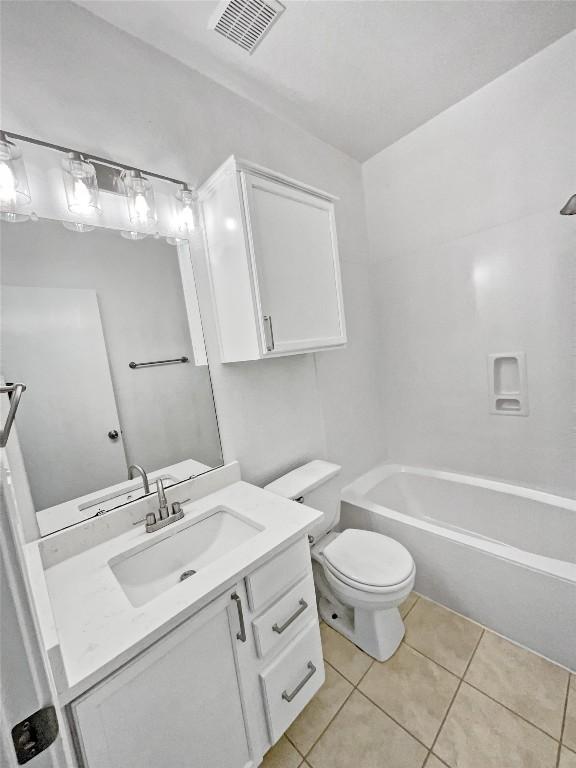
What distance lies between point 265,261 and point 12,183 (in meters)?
0.81

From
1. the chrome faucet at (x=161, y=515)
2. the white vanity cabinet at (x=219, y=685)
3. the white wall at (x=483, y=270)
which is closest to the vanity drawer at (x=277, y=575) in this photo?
the white vanity cabinet at (x=219, y=685)

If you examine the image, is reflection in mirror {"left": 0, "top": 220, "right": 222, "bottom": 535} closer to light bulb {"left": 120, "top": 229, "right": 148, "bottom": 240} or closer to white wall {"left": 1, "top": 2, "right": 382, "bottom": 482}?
light bulb {"left": 120, "top": 229, "right": 148, "bottom": 240}

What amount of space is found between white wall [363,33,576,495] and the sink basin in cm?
153

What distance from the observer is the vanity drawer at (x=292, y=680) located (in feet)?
3.30

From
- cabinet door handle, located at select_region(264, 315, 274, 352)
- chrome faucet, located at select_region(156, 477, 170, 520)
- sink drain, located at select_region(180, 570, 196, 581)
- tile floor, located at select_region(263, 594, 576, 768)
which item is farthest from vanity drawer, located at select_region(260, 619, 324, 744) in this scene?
cabinet door handle, located at select_region(264, 315, 274, 352)

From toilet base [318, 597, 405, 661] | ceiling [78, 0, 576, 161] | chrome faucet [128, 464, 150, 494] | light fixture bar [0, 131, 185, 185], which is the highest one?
ceiling [78, 0, 576, 161]

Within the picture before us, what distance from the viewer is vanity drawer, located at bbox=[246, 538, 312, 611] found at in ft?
3.12

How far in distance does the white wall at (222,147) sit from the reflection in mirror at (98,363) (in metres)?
0.20

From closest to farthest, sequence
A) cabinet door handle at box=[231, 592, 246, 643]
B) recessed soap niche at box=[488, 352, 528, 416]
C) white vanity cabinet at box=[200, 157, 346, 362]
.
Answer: cabinet door handle at box=[231, 592, 246, 643]
white vanity cabinet at box=[200, 157, 346, 362]
recessed soap niche at box=[488, 352, 528, 416]

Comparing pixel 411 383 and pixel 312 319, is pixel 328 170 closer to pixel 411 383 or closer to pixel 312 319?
pixel 312 319

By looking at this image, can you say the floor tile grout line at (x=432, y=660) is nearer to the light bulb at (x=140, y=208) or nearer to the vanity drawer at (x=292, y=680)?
the vanity drawer at (x=292, y=680)

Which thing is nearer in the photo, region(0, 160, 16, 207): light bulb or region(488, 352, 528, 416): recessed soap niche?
region(0, 160, 16, 207): light bulb

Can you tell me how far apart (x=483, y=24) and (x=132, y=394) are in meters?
2.11

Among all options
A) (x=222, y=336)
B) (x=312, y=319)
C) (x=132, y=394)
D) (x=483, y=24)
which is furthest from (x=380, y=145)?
(x=132, y=394)
